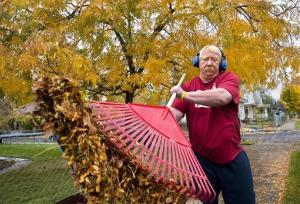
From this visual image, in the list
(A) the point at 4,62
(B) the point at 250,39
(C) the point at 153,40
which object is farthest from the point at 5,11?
(B) the point at 250,39

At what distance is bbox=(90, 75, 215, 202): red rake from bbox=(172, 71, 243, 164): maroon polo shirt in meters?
0.29

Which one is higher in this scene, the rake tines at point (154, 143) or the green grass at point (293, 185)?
the rake tines at point (154, 143)

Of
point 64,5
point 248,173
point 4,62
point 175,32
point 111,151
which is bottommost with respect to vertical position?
point 248,173

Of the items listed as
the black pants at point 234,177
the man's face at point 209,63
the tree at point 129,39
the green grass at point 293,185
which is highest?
the tree at point 129,39

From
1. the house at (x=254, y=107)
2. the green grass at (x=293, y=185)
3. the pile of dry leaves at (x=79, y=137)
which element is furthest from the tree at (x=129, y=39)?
the house at (x=254, y=107)

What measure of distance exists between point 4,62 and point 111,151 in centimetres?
370

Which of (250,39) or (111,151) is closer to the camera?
(111,151)

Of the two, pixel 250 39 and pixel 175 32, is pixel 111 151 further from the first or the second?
pixel 250 39

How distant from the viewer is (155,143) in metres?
2.51

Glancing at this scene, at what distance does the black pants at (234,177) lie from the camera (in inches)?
119

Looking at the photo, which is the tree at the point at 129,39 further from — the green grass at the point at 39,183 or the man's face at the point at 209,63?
the man's face at the point at 209,63

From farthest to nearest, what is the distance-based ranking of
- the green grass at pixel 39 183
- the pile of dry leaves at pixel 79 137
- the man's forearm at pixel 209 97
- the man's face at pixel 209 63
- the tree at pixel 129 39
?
the green grass at pixel 39 183
the tree at pixel 129 39
the man's face at pixel 209 63
the man's forearm at pixel 209 97
the pile of dry leaves at pixel 79 137

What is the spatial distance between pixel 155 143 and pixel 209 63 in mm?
749

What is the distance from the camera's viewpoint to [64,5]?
6531mm
